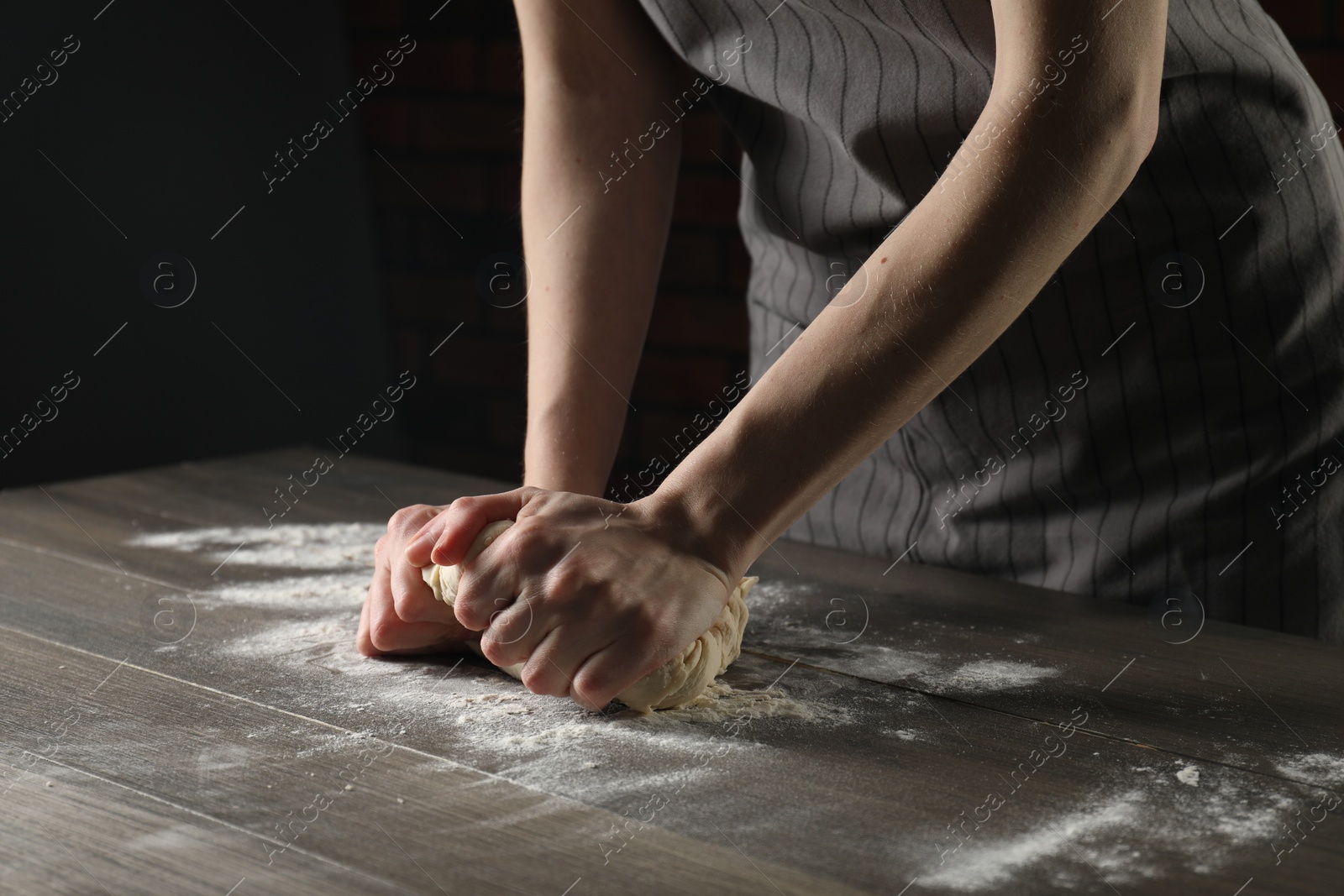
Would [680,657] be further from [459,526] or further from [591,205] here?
[591,205]

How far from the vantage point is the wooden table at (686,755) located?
542 millimetres

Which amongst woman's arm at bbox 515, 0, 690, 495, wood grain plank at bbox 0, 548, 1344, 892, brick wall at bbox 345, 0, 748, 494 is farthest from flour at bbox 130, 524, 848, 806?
brick wall at bbox 345, 0, 748, 494

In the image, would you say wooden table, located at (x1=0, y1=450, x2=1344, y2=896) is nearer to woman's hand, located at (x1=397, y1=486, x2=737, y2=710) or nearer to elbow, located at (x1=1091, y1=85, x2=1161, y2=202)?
woman's hand, located at (x1=397, y1=486, x2=737, y2=710)

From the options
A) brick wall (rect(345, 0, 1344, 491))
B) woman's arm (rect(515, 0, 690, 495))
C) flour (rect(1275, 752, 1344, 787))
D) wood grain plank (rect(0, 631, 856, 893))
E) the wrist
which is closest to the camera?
wood grain plank (rect(0, 631, 856, 893))

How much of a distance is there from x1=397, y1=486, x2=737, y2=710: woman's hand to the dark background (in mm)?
1526

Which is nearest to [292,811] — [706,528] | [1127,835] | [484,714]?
[484,714]

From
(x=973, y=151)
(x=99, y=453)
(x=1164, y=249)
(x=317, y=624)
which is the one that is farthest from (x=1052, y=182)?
(x=99, y=453)

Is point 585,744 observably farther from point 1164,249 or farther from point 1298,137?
point 1298,137

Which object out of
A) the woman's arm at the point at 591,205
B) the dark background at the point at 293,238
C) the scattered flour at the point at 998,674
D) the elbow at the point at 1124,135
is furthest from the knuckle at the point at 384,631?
the dark background at the point at 293,238

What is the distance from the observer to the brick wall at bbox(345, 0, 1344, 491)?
7.93 feet

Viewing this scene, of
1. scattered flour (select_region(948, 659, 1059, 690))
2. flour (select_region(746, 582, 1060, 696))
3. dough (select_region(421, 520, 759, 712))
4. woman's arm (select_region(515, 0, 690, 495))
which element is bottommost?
scattered flour (select_region(948, 659, 1059, 690))

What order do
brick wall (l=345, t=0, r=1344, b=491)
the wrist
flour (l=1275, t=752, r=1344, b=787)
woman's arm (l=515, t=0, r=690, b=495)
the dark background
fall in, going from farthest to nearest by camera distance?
1. brick wall (l=345, t=0, r=1344, b=491)
2. the dark background
3. woman's arm (l=515, t=0, r=690, b=495)
4. the wrist
5. flour (l=1275, t=752, r=1344, b=787)

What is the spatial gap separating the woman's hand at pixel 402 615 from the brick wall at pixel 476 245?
1629 millimetres

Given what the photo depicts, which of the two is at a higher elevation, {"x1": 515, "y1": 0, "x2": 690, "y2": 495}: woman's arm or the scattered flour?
{"x1": 515, "y1": 0, "x2": 690, "y2": 495}: woman's arm
